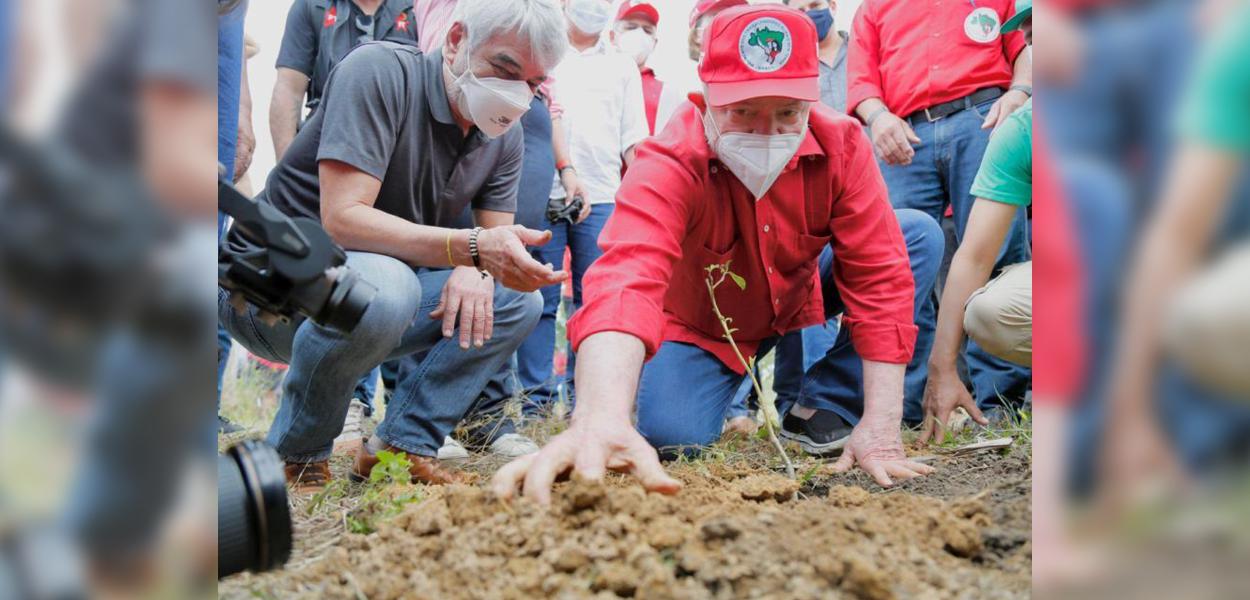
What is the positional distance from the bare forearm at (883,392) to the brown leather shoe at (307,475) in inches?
55.5

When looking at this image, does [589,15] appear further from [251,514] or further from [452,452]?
[251,514]

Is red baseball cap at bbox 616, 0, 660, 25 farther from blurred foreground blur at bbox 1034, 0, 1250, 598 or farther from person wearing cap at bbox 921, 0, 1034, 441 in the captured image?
blurred foreground blur at bbox 1034, 0, 1250, 598

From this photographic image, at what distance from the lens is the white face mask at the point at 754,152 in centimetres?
244

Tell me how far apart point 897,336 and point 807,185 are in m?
0.48

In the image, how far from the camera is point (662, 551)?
1.36 metres

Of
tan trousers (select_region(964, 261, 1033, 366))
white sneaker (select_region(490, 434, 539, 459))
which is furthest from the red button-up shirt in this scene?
white sneaker (select_region(490, 434, 539, 459))

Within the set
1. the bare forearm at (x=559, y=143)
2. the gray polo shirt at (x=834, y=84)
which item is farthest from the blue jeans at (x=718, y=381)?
the bare forearm at (x=559, y=143)

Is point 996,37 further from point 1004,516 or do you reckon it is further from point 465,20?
point 1004,516

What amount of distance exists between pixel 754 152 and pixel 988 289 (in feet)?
2.93

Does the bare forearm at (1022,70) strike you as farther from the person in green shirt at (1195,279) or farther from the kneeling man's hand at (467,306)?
the person in green shirt at (1195,279)

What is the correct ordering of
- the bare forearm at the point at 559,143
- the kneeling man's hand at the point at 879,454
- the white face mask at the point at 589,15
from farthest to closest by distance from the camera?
the white face mask at the point at 589,15 < the bare forearm at the point at 559,143 < the kneeling man's hand at the point at 879,454

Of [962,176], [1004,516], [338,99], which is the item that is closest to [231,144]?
[338,99]

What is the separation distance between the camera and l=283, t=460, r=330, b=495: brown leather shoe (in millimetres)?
2441

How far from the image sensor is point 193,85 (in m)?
0.62
